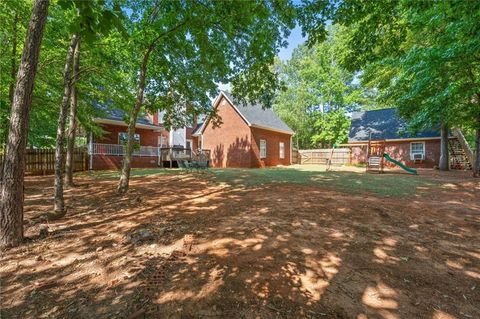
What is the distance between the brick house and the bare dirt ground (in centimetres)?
1558

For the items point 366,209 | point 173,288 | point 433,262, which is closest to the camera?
point 173,288

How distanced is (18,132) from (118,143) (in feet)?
53.1

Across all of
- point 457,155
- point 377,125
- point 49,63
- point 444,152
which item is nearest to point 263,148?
point 377,125

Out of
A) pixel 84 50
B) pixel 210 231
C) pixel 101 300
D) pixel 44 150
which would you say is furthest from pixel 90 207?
pixel 44 150

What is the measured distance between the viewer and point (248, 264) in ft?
9.52

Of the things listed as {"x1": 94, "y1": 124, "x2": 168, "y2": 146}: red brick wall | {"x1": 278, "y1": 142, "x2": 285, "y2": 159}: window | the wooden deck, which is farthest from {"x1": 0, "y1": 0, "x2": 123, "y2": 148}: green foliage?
{"x1": 278, "y1": 142, "x2": 285, "y2": 159}: window

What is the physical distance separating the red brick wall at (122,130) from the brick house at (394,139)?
1806cm

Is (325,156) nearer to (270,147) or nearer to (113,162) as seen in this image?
(270,147)

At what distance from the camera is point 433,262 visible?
3.04 metres

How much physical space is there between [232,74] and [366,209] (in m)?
6.28

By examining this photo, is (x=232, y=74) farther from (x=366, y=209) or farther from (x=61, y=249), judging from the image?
(x=61, y=249)

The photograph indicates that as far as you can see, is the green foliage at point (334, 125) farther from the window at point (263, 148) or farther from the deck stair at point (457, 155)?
the window at point (263, 148)

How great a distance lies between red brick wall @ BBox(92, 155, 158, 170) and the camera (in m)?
16.5

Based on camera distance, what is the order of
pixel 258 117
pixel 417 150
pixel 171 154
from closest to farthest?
pixel 171 154
pixel 417 150
pixel 258 117
